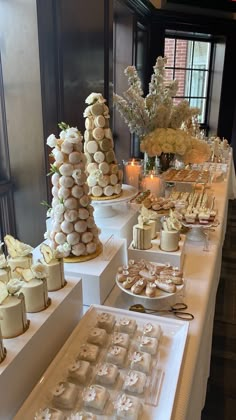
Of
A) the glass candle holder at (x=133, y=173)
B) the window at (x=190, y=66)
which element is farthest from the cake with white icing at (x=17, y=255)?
the window at (x=190, y=66)

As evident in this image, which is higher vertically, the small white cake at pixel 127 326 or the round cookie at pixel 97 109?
the round cookie at pixel 97 109

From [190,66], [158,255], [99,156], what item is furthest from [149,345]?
[190,66]

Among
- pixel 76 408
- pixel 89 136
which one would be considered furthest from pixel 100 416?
pixel 89 136

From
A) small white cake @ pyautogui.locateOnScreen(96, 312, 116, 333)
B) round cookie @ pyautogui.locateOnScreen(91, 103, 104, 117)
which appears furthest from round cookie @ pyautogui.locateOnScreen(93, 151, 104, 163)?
small white cake @ pyautogui.locateOnScreen(96, 312, 116, 333)

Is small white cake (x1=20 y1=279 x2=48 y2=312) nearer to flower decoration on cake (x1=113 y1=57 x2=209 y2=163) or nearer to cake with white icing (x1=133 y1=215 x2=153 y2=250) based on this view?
cake with white icing (x1=133 y1=215 x2=153 y2=250)

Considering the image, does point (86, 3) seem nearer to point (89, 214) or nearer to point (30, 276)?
point (89, 214)

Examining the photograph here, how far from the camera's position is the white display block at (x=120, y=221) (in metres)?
1.17

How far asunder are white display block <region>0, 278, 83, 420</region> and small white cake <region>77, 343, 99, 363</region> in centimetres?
6

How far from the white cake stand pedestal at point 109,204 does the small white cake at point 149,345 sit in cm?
54

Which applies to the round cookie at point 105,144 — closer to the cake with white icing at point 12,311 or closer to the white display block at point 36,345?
the white display block at point 36,345

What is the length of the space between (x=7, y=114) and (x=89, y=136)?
39cm

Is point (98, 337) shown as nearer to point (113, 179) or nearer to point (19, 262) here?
point (19, 262)

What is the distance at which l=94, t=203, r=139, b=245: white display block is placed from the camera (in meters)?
1.17

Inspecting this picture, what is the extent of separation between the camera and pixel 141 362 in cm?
67
